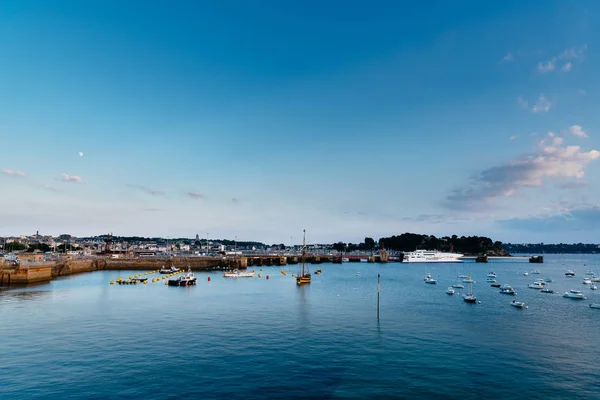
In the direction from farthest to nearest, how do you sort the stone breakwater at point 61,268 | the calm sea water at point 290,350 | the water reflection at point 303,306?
the stone breakwater at point 61,268, the water reflection at point 303,306, the calm sea water at point 290,350

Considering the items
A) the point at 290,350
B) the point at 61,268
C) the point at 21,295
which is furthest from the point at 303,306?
the point at 61,268

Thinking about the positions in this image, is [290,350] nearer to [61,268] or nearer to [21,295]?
[21,295]

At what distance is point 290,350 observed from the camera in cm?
4959

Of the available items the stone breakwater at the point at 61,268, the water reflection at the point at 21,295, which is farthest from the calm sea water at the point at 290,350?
the stone breakwater at the point at 61,268

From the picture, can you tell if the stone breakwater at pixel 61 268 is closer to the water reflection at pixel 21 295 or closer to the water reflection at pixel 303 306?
the water reflection at pixel 21 295

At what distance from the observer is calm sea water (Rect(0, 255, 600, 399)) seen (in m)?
36.9

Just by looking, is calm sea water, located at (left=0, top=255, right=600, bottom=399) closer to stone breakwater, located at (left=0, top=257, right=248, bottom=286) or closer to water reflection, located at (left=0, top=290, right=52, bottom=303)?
water reflection, located at (left=0, top=290, right=52, bottom=303)

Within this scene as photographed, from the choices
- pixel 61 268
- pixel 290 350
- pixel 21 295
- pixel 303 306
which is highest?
pixel 61 268

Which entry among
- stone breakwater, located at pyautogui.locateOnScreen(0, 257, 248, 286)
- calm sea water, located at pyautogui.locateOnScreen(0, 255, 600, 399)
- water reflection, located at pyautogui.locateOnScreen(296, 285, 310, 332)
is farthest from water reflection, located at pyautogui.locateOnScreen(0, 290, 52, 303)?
water reflection, located at pyautogui.locateOnScreen(296, 285, 310, 332)

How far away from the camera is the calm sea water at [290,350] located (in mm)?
36938

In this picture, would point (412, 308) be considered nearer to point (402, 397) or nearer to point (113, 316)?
point (402, 397)

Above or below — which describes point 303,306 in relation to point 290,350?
below

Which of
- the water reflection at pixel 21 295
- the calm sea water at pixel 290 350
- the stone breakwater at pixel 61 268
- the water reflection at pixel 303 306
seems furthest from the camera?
the stone breakwater at pixel 61 268

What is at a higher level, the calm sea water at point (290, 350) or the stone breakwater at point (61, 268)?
the stone breakwater at point (61, 268)
